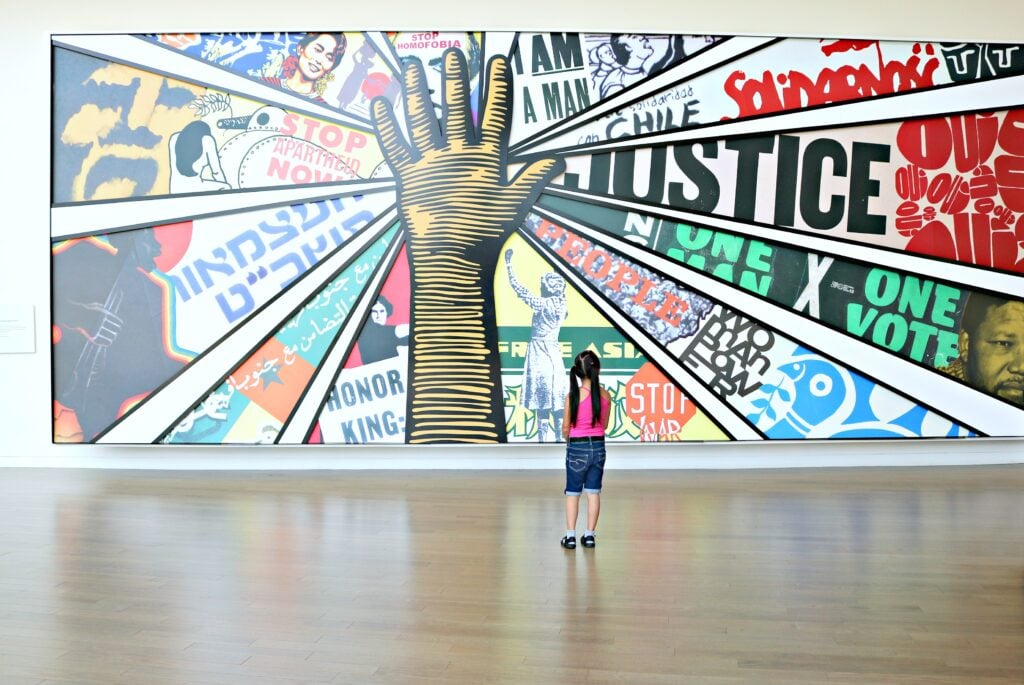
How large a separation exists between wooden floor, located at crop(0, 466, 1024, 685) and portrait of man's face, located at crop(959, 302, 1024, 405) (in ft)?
4.12

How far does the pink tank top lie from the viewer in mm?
4750

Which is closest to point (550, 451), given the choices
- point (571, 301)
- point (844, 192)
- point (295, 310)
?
point (571, 301)

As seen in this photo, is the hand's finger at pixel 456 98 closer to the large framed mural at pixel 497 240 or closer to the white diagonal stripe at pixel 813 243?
the large framed mural at pixel 497 240

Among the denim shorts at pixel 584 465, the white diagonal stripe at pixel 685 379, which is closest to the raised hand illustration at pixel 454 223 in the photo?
the white diagonal stripe at pixel 685 379

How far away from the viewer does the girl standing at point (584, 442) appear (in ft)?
15.5

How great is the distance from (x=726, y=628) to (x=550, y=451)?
4.11 meters

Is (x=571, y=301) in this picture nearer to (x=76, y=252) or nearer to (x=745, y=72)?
(x=745, y=72)

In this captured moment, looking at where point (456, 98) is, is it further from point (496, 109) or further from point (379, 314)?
point (379, 314)

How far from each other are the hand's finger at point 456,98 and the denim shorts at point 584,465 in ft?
11.3

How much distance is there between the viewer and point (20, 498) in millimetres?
6172

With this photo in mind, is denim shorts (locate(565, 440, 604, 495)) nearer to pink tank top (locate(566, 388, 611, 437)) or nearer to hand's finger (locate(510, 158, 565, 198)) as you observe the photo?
pink tank top (locate(566, 388, 611, 437))

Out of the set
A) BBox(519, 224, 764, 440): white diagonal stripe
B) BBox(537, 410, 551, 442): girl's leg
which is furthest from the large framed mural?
BBox(537, 410, 551, 442): girl's leg

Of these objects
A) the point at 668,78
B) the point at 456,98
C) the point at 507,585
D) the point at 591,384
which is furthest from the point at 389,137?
the point at 507,585

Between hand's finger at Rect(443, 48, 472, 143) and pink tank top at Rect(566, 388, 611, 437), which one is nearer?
pink tank top at Rect(566, 388, 611, 437)
